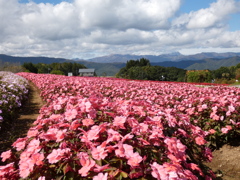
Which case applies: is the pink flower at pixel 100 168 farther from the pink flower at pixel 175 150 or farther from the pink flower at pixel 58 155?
the pink flower at pixel 175 150

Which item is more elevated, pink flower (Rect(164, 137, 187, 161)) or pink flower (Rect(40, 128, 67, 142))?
pink flower (Rect(40, 128, 67, 142))

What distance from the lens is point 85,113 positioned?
6.69ft

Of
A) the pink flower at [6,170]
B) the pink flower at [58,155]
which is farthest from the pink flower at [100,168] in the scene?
the pink flower at [6,170]

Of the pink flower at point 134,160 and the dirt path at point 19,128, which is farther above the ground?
the pink flower at point 134,160

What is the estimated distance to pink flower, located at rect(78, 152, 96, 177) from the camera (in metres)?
1.28

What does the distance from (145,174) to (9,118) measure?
21.0ft

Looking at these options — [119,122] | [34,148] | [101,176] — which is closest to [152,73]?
[119,122]

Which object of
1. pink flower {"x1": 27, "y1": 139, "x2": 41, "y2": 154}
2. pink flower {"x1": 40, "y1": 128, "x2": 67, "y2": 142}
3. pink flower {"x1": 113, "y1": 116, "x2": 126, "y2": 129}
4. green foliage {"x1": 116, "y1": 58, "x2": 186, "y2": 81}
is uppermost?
pink flower {"x1": 113, "y1": 116, "x2": 126, "y2": 129}

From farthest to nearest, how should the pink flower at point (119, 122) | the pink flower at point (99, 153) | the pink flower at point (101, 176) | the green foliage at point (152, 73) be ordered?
the green foliage at point (152, 73) → the pink flower at point (119, 122) → the pink flower at point (99, 153) → the pink flower at point (101, 176)

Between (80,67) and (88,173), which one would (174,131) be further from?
(80,67)

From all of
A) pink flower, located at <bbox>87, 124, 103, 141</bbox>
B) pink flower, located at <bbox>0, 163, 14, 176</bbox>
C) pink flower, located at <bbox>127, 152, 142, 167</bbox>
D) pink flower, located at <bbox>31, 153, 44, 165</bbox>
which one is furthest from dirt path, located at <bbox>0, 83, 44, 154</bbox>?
pink flower, located at <bbox>127, 152, 142, 167</bbox>

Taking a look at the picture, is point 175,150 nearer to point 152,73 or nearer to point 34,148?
point 34,148

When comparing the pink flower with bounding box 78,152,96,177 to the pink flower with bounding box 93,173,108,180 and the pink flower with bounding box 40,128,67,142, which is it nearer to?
the pink flower with bounding box 93,173,108,180

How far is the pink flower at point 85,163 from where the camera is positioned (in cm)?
128
